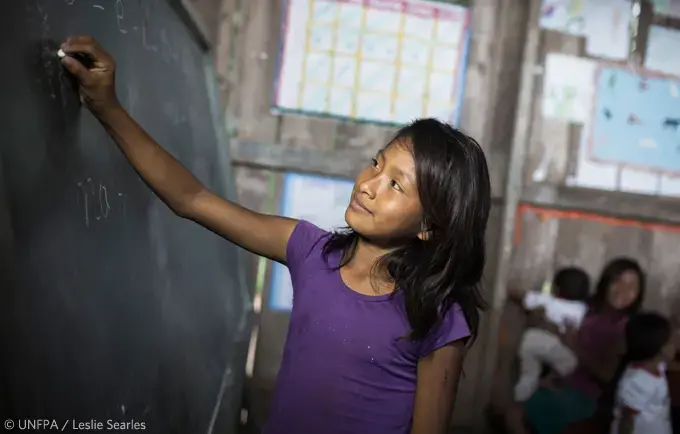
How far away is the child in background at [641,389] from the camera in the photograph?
193cm

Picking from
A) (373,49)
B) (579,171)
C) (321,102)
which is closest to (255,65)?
(321,102)

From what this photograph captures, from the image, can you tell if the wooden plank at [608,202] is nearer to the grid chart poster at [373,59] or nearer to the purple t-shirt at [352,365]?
the grid chart poster at [373,59]

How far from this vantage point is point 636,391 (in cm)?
195

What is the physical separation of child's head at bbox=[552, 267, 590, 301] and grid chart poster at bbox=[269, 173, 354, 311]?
32.2 inches

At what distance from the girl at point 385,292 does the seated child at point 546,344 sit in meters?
1.38

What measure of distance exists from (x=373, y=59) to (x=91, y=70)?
1424 mm

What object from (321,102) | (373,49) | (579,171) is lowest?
(579,171)

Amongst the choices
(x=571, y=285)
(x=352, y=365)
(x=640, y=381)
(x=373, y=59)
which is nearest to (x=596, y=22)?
(x=373, y=59)

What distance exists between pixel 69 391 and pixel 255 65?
147 cm

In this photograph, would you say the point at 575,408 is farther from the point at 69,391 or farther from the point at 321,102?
the point at 69,391

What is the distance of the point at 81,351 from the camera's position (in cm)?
69

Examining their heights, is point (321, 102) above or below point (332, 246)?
above

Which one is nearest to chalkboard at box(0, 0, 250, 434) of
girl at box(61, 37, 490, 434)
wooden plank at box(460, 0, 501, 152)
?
girl at box(61, 37, 490, 434)

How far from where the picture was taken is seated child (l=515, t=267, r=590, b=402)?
6.89 ft
